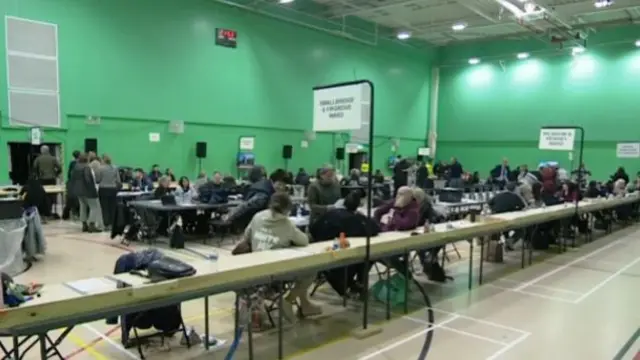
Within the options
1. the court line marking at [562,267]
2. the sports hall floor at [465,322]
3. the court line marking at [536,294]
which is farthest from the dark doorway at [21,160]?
the court line marking at [562,267]

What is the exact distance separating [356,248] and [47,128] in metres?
9.40

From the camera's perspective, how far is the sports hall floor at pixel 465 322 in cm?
370

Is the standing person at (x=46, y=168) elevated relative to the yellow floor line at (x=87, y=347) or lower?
elevated

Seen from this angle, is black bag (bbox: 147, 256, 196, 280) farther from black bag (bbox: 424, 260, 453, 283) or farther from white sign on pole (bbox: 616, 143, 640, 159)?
white sign on pole (bbox: 616, 143, 640, 159)

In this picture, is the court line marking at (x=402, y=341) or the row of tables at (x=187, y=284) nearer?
the row of tables at (x=187, y=284)

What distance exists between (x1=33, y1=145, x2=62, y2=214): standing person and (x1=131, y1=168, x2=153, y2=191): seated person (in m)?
1.53

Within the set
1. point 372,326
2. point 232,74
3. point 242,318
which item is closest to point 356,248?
point 372,326

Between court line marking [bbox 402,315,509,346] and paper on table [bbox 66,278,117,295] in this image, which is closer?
paper on table [bbox 66,278,117,295]

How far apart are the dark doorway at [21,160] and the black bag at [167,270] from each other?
932 cm

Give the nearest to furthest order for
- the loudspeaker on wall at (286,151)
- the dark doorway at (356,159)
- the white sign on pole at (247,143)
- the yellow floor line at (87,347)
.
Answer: the yellow floor line at (87,347) < the white sign on pole at (247,143) < the loudspeaker on wall at (286,151) < the dark doorway at (356,159)

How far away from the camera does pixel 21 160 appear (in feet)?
35.0

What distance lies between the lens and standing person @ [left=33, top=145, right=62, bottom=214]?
32.6ft

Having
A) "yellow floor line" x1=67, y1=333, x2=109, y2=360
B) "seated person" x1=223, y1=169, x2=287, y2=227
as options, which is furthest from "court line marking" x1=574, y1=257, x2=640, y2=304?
"yellow floor line" x1=67, y1=333, x2=109, y2=360

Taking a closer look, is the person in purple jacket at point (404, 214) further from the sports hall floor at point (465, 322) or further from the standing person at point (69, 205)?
the standing person at point (69, 205)
